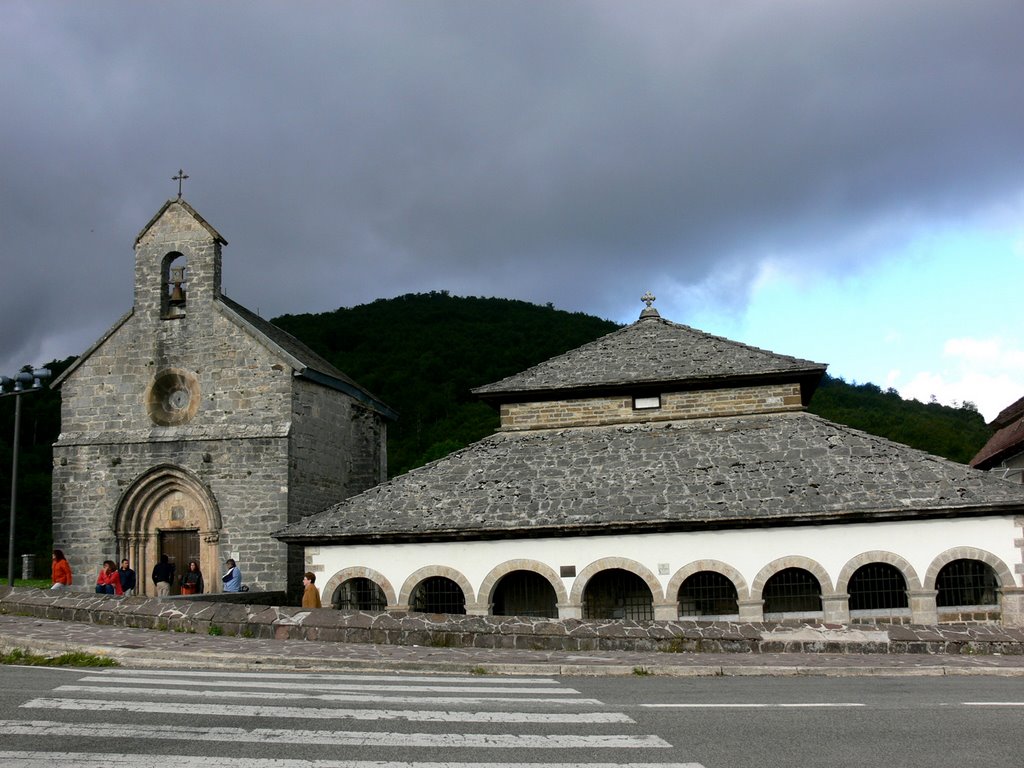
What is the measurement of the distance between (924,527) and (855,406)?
43621 millimetres

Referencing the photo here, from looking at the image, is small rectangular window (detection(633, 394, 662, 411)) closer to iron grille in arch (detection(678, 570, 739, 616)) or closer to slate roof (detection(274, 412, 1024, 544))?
slate roof (detection(274, 412, 1024, 544))

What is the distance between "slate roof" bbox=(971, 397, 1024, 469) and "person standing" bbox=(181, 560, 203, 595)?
24.3 m

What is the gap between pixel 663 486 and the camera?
21.1 m

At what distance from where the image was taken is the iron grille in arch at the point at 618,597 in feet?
70.9

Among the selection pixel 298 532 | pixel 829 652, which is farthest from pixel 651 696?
pixel 298 532

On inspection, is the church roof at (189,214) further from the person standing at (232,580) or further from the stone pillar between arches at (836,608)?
the stone pillar between arches at (836,608)

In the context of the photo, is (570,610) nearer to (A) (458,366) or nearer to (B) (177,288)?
(B) (177,288)

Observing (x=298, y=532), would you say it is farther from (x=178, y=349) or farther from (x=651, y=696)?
(x=651, y=696)

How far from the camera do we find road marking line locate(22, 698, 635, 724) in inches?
337

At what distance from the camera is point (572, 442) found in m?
23.7

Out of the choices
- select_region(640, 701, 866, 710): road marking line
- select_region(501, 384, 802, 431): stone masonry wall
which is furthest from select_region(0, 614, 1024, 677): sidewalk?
select_region(501, 384, 802, 431): stone masonry wall

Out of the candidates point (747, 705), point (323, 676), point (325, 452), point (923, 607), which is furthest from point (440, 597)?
point (747, 705)

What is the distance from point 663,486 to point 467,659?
8.86 meters

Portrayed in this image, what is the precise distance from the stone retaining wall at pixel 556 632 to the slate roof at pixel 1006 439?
62.8 ft
